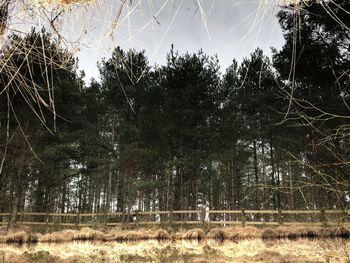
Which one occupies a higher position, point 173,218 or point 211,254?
point 173,218

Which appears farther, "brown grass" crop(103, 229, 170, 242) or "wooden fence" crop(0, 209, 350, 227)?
"wooden fence" crop(0, 209, 350, 227)

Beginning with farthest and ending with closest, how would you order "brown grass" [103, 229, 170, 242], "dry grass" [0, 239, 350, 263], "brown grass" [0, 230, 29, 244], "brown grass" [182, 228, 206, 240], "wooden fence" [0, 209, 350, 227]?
"wooden fence" [0, 209, 350, 227] → "brown grass" [103, 229, 170, 242] → "brown grass" [182, 228, 206, 240] → "brown grass" [0, 230, 29, 244] → "dry grass" [0, 239, 350, 263]

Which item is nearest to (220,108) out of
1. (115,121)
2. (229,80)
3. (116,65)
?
(229,80)

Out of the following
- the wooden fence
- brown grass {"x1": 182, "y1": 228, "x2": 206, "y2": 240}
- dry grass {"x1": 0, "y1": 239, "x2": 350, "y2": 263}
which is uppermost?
the wooden fence

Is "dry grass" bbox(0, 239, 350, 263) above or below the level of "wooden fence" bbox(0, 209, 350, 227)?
below

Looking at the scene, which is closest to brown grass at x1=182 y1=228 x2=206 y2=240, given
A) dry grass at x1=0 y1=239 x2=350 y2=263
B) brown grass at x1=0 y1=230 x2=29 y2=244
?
dry grass at x1=0 y1=239 x2=350 y2=263

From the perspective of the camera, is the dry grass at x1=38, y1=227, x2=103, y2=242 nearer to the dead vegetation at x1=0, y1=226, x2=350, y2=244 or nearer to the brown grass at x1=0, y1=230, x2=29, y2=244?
the dead vegetation at x1=0, y1=226, x2=350, y2=244

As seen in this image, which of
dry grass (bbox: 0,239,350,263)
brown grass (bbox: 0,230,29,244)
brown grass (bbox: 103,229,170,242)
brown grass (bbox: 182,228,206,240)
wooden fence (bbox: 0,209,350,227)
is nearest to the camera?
dry grass (bbox: 0,239,350,263)

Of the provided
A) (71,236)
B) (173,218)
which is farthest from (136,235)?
(173,218)

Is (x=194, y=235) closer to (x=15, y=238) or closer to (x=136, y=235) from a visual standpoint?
(x=136, y=235)

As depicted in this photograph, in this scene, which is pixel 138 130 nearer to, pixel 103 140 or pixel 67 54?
pixel 103 140

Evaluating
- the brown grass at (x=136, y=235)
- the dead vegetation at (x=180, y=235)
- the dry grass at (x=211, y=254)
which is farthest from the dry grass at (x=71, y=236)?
the dry grass at (x=211, y=254)

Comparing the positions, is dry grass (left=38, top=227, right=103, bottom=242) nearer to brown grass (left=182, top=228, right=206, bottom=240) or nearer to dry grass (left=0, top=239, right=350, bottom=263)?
brown grass (left=182, top=228, right=206, bottom=240)

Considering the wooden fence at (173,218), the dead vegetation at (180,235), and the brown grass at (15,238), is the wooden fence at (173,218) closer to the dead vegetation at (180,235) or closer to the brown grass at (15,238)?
the dead vegetation at (180,235)
